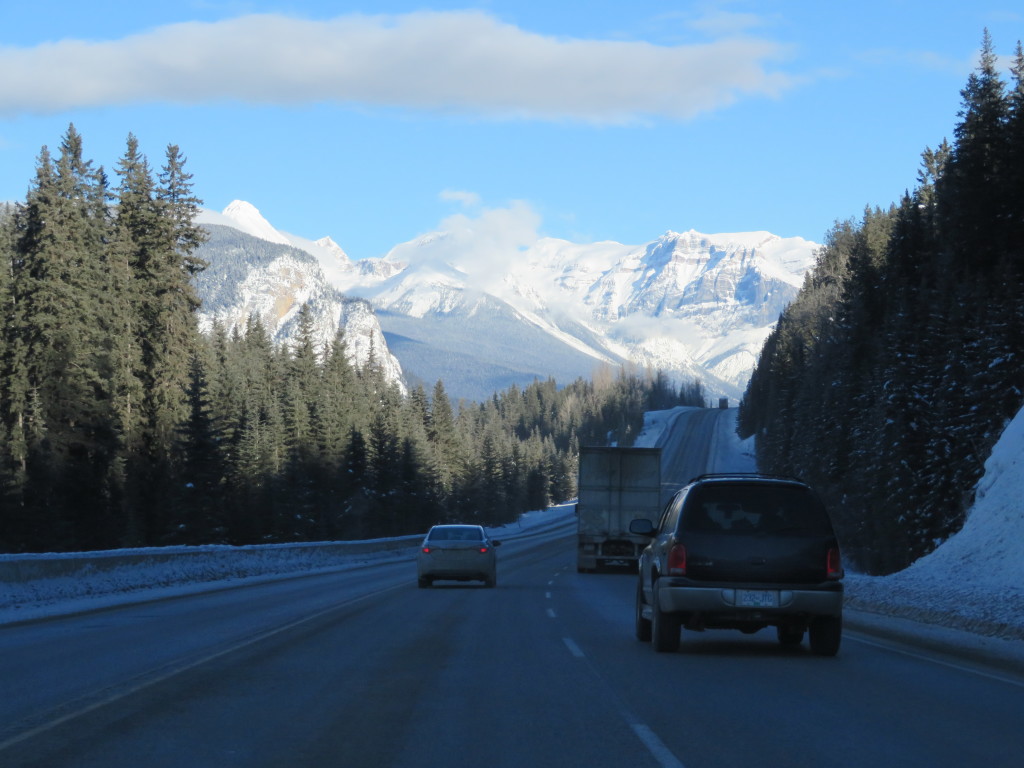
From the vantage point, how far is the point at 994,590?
20.6 metres

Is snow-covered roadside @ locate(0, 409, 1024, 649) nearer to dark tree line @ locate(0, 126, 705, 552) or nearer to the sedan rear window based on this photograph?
the sedan rear window

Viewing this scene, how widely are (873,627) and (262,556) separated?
23.2 meters

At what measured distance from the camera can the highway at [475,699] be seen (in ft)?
25.7

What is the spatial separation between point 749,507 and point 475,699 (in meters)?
4.54

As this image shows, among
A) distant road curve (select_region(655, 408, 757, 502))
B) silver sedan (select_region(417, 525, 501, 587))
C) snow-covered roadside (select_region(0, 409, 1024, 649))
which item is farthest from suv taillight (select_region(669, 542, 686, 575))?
distant road curve (select_region(655, 408, 757, 502))

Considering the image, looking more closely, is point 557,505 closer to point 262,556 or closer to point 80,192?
point 80,192

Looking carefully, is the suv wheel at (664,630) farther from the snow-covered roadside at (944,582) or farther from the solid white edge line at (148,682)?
the solid white edge line at (148,682)

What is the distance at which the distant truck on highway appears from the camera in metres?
37.6

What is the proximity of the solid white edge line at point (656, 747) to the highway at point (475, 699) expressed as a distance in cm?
3

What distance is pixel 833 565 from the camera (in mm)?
13188

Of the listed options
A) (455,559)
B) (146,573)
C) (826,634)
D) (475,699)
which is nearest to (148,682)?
(475,699)

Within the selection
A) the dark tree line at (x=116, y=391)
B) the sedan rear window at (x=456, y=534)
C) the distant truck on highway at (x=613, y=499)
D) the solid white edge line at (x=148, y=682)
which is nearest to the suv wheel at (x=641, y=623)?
the solid white edge line at (x=148, y=682)

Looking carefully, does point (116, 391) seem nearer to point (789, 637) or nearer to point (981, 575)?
point (981, 575)

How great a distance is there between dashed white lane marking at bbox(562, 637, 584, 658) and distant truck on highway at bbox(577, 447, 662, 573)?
2194cm
